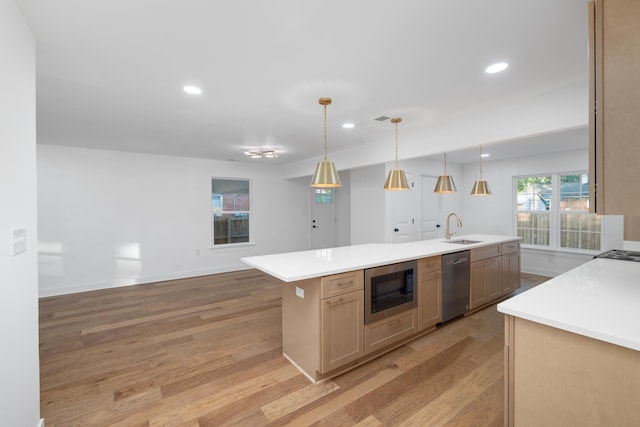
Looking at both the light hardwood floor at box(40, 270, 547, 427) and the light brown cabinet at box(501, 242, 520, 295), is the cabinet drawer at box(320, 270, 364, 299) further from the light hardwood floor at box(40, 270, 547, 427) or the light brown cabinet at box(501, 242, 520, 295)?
the light brown cabinet at box(501, 242, 520, 295)

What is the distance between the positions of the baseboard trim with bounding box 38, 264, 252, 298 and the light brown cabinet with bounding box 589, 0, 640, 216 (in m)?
5.94

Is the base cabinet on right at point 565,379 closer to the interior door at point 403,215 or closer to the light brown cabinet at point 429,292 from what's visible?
the light brown cabinet at point 429,292

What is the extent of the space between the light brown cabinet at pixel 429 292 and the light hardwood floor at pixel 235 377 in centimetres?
18

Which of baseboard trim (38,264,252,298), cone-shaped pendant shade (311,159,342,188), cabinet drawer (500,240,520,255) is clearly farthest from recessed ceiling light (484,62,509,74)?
baseboard trim (38,264,252,298)

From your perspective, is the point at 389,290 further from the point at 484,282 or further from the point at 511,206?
the point at 511,206

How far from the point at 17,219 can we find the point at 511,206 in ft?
23.5

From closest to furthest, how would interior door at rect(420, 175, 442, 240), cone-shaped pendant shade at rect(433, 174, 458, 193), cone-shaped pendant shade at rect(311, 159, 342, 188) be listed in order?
cone-shaped pendant shade at rect(311, 159, 342, 188) → cone-shaped pendant shade at rect(433, 174, 458, 193) → interior door at rect(420, 175, 442, 240)

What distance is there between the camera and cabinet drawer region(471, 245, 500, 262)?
355cm

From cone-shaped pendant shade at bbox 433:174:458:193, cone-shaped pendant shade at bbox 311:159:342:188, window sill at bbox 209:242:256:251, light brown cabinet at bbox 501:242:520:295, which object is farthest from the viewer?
window sill at bbox 209:242:256:251

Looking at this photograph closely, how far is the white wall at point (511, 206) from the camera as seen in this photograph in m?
5.10

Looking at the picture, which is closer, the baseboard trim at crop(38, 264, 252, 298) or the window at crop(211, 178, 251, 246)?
the baseboard trim at crop(38, 264, 252, 298)

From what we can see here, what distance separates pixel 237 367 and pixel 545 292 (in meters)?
2.33

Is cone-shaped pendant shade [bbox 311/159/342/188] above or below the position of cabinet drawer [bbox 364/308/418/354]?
above

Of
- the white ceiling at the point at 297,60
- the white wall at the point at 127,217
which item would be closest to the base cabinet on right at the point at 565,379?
the white ceiling at the point at 297,60
